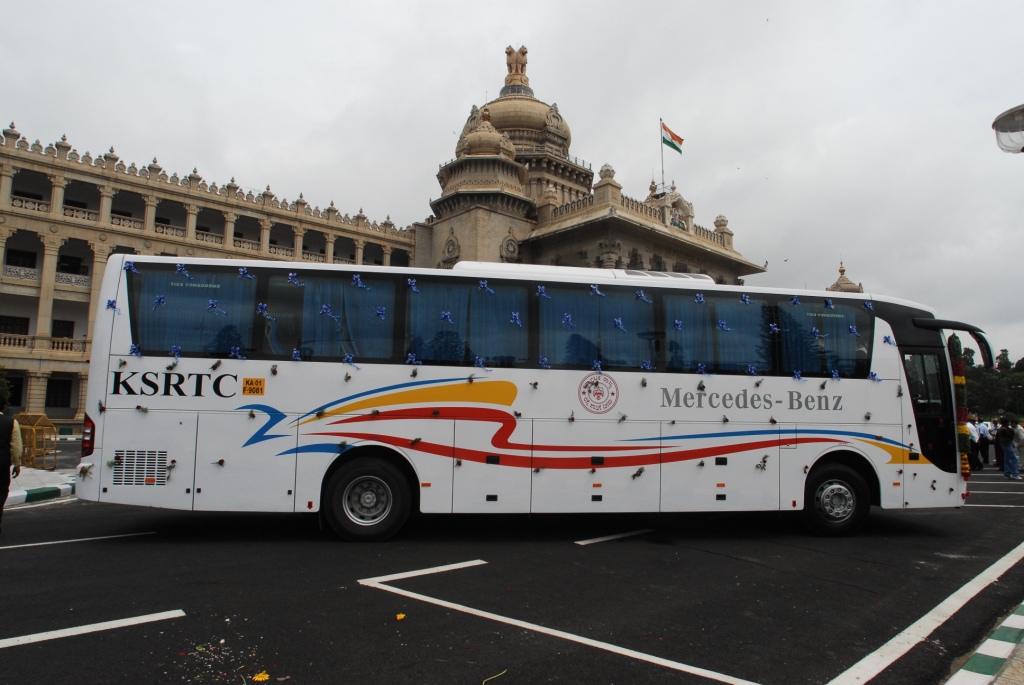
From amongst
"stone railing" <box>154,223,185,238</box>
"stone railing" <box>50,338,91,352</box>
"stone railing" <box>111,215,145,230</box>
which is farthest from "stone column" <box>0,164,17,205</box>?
"stone railing" <box>50,338,91,352</box>

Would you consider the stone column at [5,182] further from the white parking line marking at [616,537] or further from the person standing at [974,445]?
the person standing at [974,445]

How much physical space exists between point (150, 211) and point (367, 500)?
37828 millimetres

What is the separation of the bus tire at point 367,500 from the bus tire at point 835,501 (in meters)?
5.45

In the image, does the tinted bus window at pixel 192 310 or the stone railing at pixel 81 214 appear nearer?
the tinted bus window at pixel 192 310

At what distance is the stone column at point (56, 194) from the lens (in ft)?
115

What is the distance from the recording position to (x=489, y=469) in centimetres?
782

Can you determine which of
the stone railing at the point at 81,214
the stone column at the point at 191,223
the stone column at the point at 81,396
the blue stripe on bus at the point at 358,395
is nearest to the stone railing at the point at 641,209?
the stone column at the point at 191,223

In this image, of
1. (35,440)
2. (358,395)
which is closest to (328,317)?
(358,395)

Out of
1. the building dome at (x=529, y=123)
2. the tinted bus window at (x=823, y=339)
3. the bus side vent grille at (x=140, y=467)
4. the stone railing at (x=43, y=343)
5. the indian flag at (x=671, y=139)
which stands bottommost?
the bus side vent grille at (x=140, y=467)

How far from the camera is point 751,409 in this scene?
27.4 ft

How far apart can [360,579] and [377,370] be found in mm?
2705

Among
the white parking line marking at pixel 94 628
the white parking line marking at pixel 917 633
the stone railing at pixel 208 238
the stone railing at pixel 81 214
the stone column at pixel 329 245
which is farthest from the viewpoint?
the stone column at pixel 329 245

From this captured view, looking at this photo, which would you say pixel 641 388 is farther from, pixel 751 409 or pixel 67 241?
pixel 67 241

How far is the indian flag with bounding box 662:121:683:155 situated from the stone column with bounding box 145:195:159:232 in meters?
31.0
